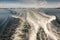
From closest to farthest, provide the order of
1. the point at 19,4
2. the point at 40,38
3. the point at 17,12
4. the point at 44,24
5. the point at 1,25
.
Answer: the point at 40,38 < the point at 44,24 < the point at 1,25 < the point at 17,12 < the point at 19,4

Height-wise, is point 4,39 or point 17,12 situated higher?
point 17,12

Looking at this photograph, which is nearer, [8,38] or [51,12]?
[8,38]

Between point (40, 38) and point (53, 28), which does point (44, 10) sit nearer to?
Result: point (53, 28)

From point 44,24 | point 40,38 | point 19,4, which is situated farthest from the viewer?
point 19,4

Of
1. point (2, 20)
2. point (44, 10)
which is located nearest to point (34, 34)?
point (2, 20)

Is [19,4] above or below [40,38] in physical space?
above

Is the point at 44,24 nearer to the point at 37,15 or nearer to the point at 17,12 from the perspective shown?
the point at 37,15

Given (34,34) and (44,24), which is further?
Result: (44,24)

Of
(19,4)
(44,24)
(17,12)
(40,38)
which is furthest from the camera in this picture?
(19,4)

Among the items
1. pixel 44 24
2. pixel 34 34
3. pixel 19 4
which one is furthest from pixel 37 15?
pixel 19 4
